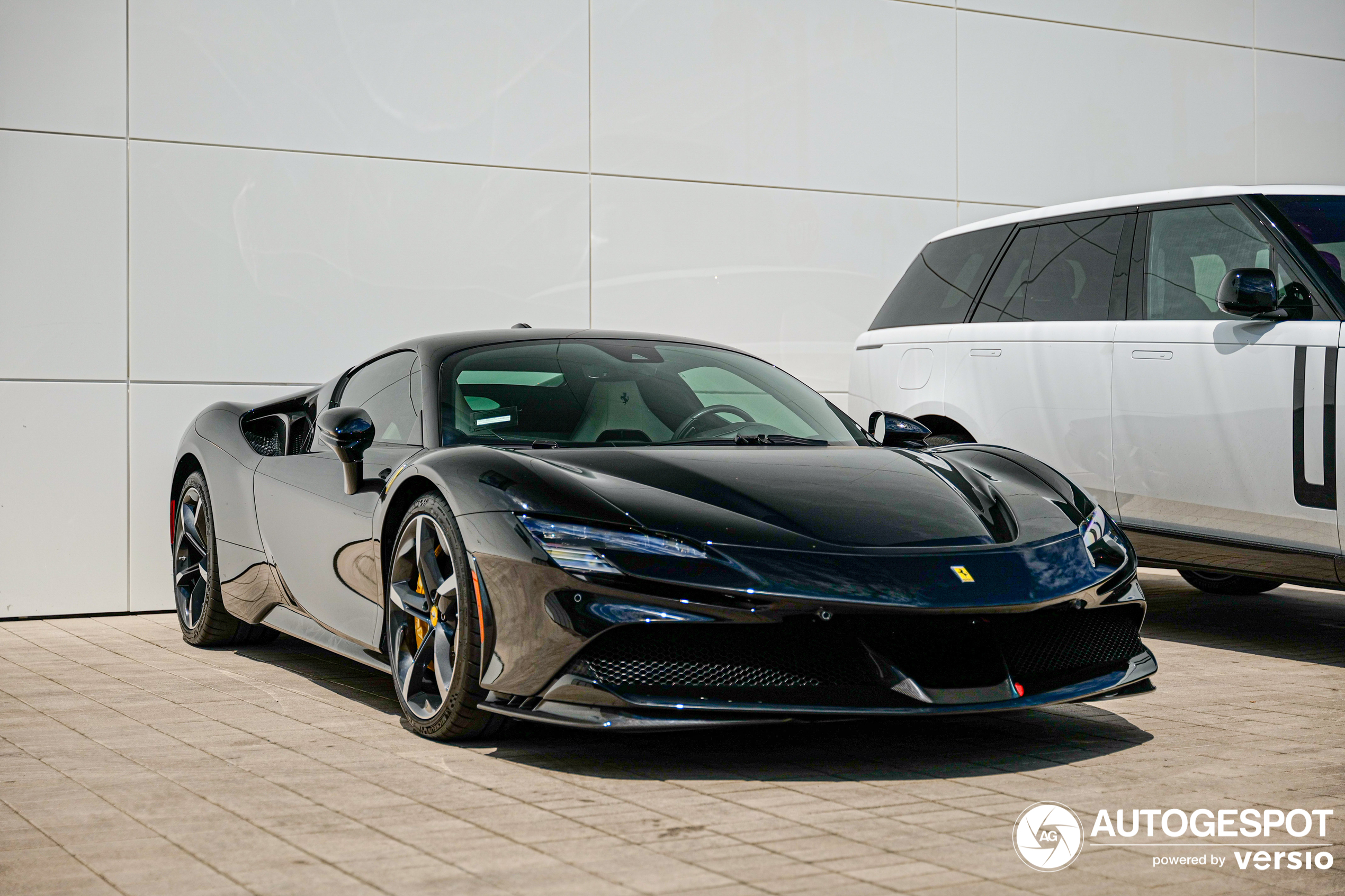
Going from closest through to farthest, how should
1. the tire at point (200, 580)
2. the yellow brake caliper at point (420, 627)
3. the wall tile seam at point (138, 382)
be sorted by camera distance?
1. the yellow brake caliper at point (420, 627)
2. the tire at point (200, 580)
3. the wall tile seam at point (138, 382)

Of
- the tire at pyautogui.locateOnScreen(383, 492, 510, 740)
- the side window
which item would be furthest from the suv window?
the tire at pyautogui.locateOnScreen(383, 492, 510, 740)

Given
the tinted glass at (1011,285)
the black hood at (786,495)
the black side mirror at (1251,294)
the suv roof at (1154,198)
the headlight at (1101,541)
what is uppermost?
the suv roof at (1154,198)

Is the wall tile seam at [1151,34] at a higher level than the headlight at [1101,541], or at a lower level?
higher

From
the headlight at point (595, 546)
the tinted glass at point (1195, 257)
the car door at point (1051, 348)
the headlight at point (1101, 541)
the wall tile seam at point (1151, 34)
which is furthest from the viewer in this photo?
the wall tile seam at point (1151, 34)

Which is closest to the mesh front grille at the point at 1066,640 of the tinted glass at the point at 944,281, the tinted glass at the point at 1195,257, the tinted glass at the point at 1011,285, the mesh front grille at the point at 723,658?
the mesh front grille at the point at 723,658

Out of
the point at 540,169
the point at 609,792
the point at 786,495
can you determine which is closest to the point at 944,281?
the point at 540,169

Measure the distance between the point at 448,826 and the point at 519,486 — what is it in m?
1.03

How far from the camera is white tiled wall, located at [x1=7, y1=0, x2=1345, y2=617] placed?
302 inches

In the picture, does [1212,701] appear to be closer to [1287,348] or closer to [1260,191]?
[1287,348]

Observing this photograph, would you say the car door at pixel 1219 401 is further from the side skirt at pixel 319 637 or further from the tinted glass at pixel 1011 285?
the side skirt at pixel 319 637

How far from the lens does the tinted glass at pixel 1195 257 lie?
6.07 meters

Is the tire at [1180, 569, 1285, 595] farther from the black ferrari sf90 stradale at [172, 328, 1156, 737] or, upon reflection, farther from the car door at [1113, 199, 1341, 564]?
the black ferrari sf90 stradale at [172, 328, 1156, 737]

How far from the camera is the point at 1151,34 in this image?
11.1m

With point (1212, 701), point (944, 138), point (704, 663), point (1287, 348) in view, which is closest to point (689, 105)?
point (944, 138)
